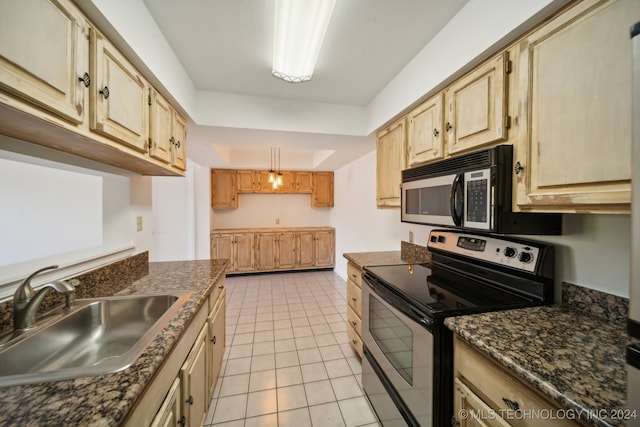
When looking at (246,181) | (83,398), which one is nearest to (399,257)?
(83,398)

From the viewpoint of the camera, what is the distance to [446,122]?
4.84ft

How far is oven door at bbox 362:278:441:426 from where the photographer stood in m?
1.04

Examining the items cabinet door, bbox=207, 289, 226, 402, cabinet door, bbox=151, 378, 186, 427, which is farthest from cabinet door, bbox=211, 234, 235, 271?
cabinet door, bbox=151, 378, 186, 427

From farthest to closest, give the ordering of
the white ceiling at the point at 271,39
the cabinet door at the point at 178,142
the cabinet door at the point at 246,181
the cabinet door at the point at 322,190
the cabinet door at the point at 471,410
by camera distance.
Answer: the cabinet door at the point at 322,190 < the cabinet door at the point at 246,181 < the cabinet door at the point at 178,142 < the white ceiling at the point at 271,39 < the cabinet door at the point at 471,410

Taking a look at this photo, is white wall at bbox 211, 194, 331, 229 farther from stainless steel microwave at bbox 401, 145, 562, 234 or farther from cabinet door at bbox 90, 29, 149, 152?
stainless steel microwave at bbox 401, 145, 562, 234

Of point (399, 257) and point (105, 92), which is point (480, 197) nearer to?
point (399, 257)

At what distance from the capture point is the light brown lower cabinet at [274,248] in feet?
15.1

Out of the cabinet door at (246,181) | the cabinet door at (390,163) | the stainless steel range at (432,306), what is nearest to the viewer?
the stainless steel range at (432,306)

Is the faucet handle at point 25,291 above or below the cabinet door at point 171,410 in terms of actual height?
above

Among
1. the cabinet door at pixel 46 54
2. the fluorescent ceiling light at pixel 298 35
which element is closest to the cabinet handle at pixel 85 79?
the cabinet door at pixel 46 54

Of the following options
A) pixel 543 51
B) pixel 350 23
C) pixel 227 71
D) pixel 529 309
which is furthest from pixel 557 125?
pixel 227 71

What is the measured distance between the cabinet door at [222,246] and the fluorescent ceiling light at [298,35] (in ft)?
11.8

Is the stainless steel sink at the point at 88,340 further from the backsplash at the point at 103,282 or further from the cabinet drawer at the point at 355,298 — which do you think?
the cabinet drawer at the point at 355,298

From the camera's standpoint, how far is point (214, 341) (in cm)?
160
